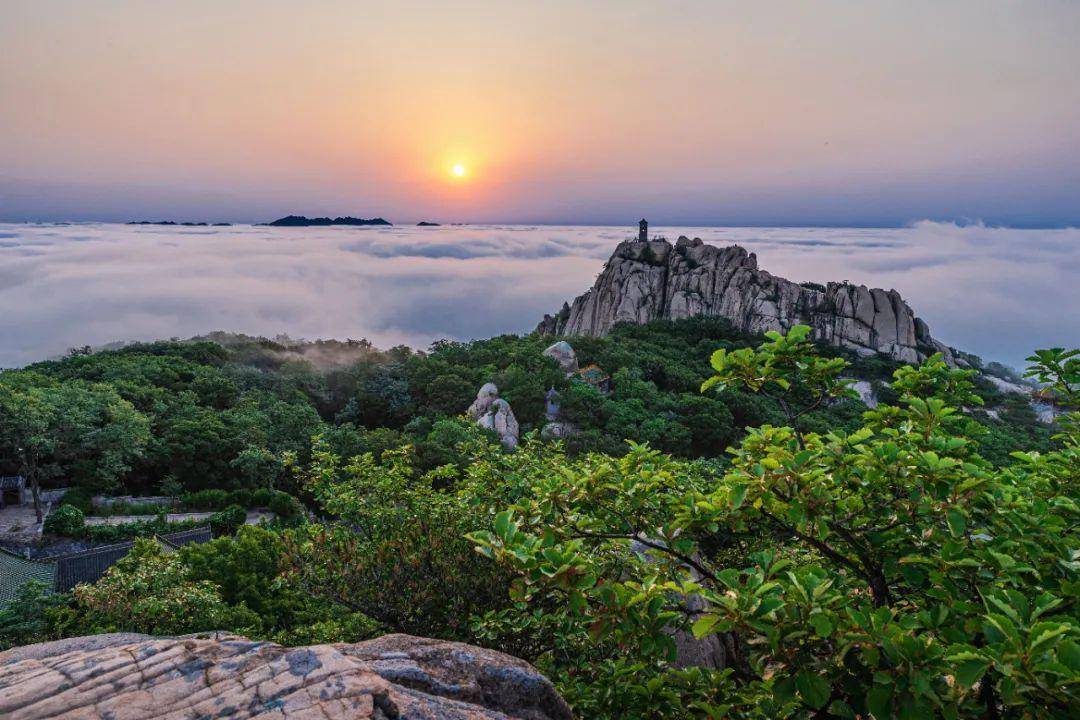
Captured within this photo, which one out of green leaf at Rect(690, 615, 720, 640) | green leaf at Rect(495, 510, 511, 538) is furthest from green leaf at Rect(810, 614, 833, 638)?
green leaf at Rect(495, 510, 511, 538)

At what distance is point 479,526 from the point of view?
722cm

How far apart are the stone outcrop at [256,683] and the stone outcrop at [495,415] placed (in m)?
25.1

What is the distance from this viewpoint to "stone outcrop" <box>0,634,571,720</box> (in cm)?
335

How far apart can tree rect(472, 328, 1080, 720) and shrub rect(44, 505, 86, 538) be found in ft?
93.2

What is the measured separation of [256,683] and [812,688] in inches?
130

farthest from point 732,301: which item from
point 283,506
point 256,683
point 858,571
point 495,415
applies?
point 256,683

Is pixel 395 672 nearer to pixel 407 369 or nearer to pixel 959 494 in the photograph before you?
pixel 959 494

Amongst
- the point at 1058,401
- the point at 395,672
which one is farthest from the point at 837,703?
the point at 1058,401

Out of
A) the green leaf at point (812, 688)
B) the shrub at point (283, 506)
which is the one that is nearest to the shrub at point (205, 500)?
the shrub at point (283, 506)

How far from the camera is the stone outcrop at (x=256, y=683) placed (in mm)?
3354

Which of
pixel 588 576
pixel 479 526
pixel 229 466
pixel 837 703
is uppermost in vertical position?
pixel 588 576

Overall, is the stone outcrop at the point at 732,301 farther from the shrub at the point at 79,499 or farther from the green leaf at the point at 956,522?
the green leaf at the point at 956,522

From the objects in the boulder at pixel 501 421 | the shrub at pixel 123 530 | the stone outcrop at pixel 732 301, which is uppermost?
the stone outcrop at pixel 732 301

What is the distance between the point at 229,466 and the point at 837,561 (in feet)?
106
